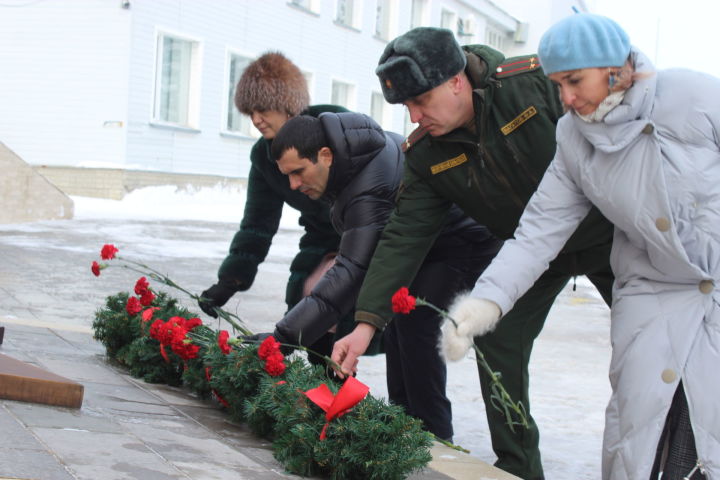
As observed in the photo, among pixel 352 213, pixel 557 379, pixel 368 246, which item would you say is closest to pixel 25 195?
pixel 557 379

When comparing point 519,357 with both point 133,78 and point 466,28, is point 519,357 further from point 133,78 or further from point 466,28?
point 466,28

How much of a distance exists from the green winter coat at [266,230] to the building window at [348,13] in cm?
2090

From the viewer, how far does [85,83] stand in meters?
18.9

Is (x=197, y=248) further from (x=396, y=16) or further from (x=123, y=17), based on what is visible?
(x=396, y=16)

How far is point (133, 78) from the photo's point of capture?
61.1ft

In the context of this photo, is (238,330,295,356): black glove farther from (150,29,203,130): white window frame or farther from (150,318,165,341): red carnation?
(150,29,203,130): white window frame

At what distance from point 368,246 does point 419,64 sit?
2.97 ft

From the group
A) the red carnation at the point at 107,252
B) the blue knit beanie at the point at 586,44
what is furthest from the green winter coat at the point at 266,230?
the blue knit beanie at the point at 586,44

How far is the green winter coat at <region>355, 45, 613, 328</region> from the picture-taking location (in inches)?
141

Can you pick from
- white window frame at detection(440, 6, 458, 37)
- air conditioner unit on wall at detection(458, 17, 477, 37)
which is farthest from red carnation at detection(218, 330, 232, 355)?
air conditioner unit on wall at detection(458, 17, 477, 37)

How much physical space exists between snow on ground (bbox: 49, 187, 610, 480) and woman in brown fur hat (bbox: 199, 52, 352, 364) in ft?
3.00

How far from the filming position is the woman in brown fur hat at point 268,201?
15.9 feet

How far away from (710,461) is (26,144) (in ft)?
61.3

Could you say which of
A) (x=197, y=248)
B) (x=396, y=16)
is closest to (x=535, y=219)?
(x=197, y=248)
